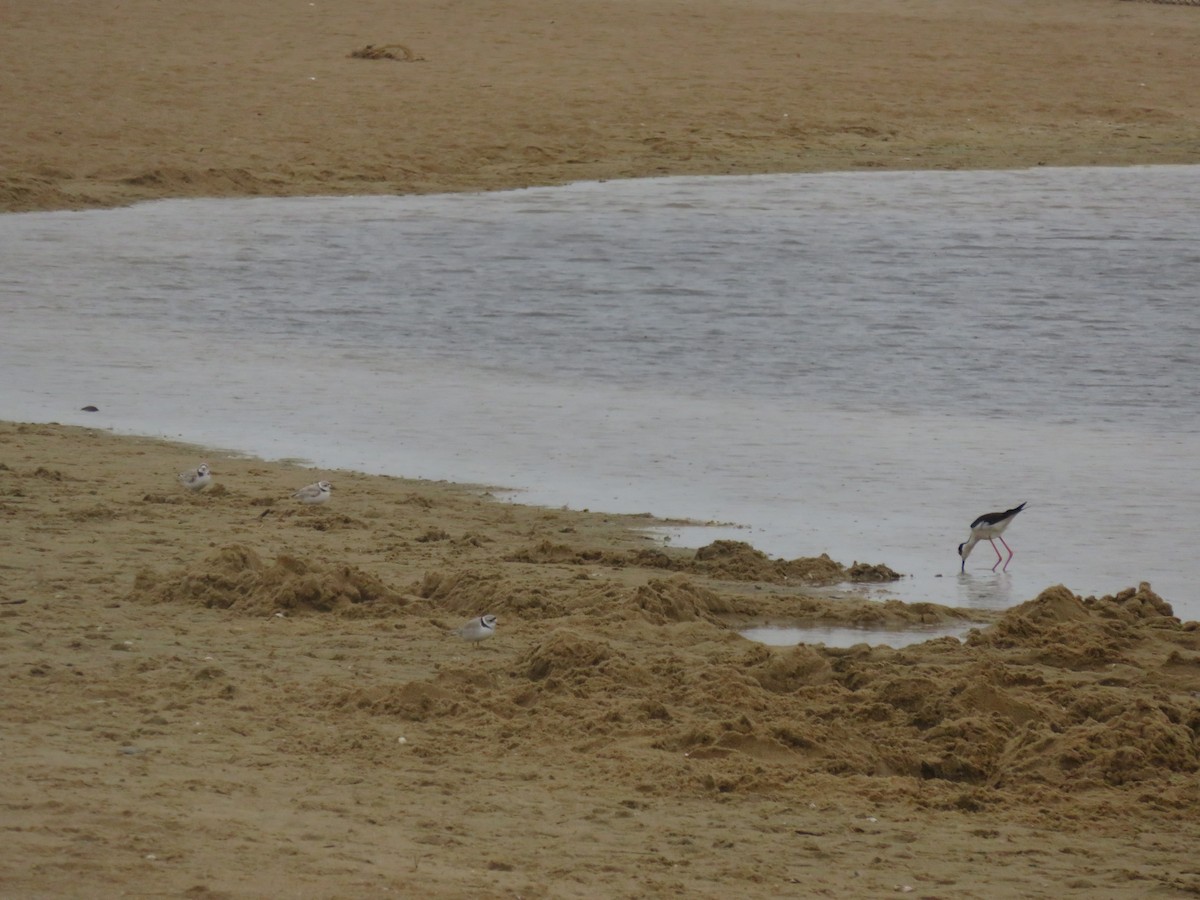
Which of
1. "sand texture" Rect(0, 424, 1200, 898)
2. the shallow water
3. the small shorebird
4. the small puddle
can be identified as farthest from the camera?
the shallow water

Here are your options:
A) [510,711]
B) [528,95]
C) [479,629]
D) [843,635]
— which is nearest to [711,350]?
[843,635]

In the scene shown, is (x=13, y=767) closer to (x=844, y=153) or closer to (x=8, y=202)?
(x=8, y=202)

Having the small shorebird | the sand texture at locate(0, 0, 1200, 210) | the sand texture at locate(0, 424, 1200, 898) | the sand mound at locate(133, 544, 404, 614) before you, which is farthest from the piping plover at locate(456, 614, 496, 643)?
the sand texture at locate(0, 0, 1200, 210)

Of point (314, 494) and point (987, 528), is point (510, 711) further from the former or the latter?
point (987, 528)

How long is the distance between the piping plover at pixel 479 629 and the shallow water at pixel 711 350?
2.31 metres

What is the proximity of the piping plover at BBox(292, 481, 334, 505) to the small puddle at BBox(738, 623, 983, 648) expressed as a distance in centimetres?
256

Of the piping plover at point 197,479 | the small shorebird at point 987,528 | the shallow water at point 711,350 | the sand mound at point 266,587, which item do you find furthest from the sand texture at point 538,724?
the shallow water at point 711,350

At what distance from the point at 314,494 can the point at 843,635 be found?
2.98m

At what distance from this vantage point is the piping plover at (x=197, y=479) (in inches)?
363

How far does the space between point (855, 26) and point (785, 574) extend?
22.4 meters

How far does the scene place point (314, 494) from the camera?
30.0ft

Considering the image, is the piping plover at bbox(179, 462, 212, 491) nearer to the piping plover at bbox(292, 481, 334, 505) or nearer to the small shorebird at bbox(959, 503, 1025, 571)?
the piping plover at bbox(292, 481, 334, 505)

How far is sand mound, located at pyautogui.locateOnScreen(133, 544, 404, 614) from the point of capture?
7.48m

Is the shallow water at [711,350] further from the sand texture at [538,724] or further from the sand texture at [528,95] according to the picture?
the sand texture at [538,724]
